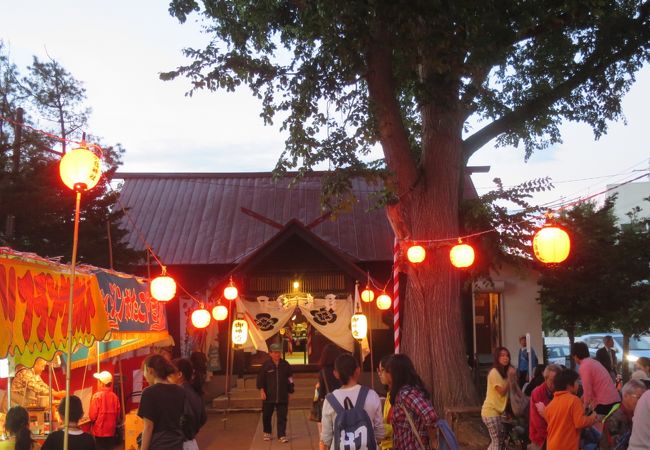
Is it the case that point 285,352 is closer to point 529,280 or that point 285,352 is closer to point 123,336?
point 529,280

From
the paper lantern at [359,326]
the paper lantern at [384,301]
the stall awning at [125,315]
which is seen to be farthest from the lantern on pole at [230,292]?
the paper lantern at [384,301]

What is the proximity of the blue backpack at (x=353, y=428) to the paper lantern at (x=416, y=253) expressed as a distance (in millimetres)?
6725

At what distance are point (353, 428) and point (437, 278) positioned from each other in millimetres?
7200

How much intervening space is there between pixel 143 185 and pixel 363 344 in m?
11.2

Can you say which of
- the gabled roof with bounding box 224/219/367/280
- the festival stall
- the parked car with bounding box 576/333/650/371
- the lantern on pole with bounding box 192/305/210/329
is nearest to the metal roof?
the gabled roof with bounding box 224/219/367/280

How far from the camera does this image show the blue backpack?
546cm

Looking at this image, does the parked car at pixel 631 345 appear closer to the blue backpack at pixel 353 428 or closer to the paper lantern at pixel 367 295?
the paper lantern at pixel 367 295

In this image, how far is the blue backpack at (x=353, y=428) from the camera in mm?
5465

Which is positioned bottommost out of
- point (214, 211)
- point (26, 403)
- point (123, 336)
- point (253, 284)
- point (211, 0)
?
point (26, 403)

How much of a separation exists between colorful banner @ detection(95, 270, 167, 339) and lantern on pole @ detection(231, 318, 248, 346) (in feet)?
13.2

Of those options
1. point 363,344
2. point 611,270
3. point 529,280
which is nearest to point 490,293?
point 529,280

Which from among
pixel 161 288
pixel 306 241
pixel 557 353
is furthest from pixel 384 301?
pixel 557 353

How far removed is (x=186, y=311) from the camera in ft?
59.1

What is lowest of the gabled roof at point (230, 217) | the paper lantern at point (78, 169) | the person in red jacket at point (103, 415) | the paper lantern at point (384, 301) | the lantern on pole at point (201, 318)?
the person in red jacket at point (103, 415)
